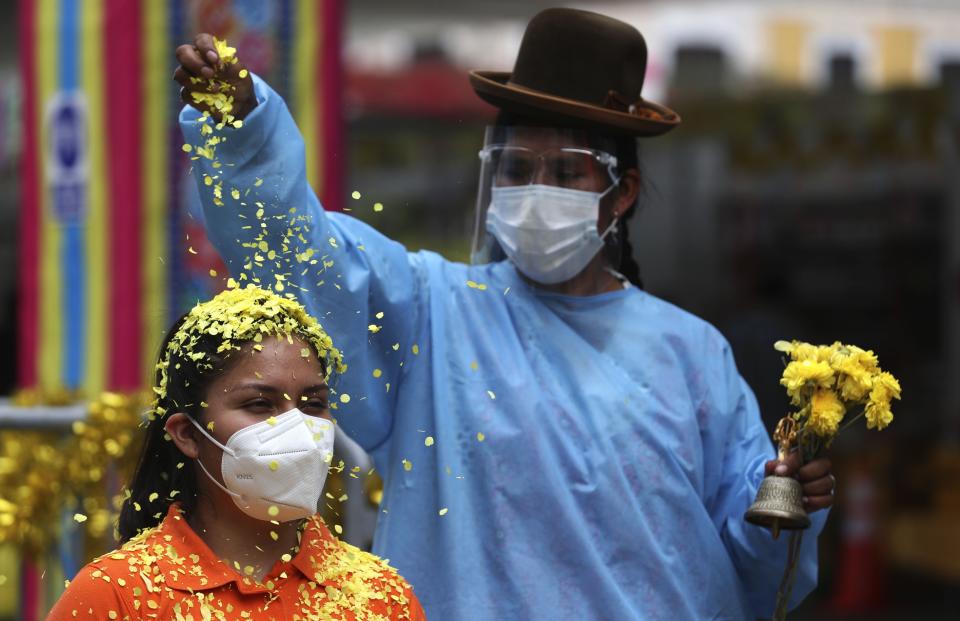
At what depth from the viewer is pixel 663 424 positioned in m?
3.01

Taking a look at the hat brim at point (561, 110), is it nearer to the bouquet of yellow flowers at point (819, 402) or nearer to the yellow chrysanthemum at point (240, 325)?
the bouquet of yellow flowers at point (819, 402)

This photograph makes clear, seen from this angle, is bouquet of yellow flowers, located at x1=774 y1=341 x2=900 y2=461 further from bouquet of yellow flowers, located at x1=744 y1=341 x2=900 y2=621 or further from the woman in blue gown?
the woman in blue gown

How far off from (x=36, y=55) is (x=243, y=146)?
13.9 feet

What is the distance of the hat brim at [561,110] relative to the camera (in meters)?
3.10

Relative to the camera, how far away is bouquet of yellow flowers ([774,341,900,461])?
2760 mm

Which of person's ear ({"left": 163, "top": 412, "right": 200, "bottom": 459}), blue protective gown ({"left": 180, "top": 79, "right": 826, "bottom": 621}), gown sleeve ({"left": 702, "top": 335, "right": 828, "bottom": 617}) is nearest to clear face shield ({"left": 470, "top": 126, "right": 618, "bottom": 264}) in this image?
blue protective gown ({"left": 180, "top": 79, "right": 826, "bottom": 621})

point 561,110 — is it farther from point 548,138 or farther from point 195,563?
point 195,563

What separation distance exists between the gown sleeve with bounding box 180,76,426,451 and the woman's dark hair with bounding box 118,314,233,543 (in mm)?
334

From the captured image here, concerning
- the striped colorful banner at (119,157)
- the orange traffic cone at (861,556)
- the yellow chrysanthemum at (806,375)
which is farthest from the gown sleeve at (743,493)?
the orange traffic cone at (861,556)

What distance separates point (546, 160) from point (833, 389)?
2.50ft

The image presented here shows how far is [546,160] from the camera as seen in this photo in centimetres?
313

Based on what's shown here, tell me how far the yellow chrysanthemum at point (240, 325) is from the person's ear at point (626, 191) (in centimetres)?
101

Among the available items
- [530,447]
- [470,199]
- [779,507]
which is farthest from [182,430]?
[470,199]

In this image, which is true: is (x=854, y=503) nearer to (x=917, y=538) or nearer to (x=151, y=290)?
(x=917, y=538)
